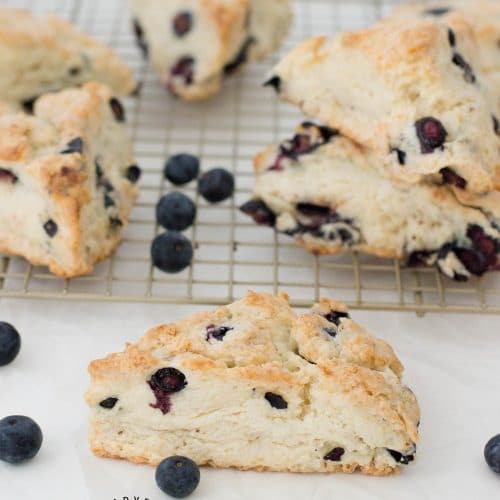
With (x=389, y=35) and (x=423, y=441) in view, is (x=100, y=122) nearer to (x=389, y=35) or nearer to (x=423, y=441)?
(x=389, y=35)

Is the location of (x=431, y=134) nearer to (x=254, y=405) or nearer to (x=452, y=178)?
(x=452, y=178)

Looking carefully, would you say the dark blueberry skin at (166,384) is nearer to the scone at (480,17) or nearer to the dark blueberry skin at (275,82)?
the dark blueberry skin at (275,82)

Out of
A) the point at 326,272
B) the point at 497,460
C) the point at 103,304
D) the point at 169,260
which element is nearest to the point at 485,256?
the point at 326,272

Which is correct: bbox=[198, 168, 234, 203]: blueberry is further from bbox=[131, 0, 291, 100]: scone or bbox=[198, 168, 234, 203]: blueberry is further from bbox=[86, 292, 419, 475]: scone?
bbox=[86, 292, 419, 475]: scone

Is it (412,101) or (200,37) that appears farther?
(200,37)

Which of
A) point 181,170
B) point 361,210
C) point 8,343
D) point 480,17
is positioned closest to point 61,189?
point 8,343

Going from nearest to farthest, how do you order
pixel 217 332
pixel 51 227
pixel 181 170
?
1. pixel 217 332
2. pixel 51 227
3. pixel 181 170
